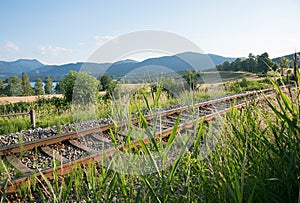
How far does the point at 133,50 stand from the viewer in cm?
249

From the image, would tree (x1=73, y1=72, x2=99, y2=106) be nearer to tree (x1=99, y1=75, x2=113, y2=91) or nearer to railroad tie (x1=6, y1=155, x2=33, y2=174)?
railroad tie (x1=6, y1=155, x2=33, y2=174)

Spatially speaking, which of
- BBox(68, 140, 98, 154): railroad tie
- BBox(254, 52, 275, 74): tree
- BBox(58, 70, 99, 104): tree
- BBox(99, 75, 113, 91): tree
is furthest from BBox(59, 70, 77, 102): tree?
BBox(254, 52, 275, 74): tree

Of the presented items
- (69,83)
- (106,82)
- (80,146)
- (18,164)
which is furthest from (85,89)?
(106,82)

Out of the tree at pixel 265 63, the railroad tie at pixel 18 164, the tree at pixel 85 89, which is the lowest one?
the railroad tie at pixel 18 164

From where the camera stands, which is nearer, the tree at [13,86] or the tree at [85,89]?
the tree at [85,89]

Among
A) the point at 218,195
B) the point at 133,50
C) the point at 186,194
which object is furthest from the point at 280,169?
the point at 133,50

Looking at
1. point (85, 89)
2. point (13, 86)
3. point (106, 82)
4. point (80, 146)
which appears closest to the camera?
point (106, 82)

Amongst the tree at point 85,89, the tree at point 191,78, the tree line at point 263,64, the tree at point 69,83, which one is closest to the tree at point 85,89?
the tree at point 85,89

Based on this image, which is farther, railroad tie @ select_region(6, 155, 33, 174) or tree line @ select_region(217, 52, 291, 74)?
railroad tie @ select_region(6, 155, 33, 174)

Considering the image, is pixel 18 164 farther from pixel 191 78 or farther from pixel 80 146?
pixel 191 78

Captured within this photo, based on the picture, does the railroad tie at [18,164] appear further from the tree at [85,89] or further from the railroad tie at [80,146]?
the tree at [85,89]

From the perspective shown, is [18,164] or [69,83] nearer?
[18,164]

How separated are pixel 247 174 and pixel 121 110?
0.70 metres

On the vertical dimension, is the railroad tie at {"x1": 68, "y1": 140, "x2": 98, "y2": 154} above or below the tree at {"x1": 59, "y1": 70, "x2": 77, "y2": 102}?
below
